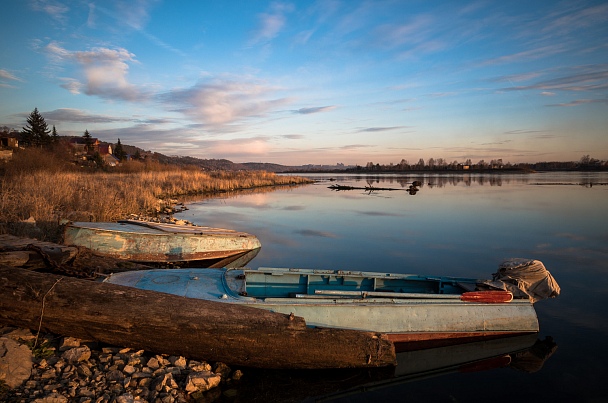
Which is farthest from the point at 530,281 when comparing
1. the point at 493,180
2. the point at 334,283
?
the point at 493,180

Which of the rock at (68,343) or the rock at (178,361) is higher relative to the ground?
the rock at (68,343)

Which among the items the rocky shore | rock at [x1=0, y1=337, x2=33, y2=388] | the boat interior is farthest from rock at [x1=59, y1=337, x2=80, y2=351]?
the boat interior

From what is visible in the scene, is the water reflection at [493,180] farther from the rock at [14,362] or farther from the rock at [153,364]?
the rock at [14,362]

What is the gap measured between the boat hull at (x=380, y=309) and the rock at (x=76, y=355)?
4.27 feet

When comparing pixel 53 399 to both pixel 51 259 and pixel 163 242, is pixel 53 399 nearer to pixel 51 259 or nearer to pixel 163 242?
pixel 51 259

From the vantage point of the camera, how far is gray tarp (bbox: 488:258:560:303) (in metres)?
6.34

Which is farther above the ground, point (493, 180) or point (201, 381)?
point (493, 180)

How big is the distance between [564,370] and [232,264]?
825 cm

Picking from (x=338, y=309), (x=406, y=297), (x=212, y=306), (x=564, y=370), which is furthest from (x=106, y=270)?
(x=564, y=370)

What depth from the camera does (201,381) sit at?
14.0 feet

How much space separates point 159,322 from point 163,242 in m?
5.54

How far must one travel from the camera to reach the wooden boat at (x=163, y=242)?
871 centimetres

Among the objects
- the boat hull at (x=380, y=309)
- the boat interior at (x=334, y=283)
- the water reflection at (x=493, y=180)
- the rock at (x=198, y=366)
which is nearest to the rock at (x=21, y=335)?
the boat hull at (x=380, y=309)

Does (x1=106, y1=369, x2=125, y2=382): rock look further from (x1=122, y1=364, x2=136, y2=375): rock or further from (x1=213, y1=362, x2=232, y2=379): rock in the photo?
(x1=213, y1=362, x2=232, y2=379): rock
